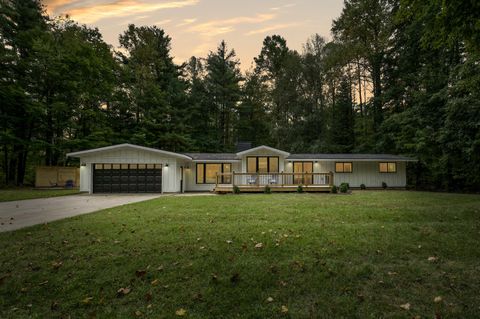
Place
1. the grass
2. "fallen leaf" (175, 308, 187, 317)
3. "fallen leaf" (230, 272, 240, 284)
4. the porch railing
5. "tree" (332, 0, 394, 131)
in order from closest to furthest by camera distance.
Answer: "fallen leaf" (175, 308, 187, 317) → "fallen leaf" (230, 272, 240, 284) → the grass → the porch railing → "tree" (332, 0, 394, 131)

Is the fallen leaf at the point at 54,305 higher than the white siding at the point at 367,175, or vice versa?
the white siding at the point at 367,175

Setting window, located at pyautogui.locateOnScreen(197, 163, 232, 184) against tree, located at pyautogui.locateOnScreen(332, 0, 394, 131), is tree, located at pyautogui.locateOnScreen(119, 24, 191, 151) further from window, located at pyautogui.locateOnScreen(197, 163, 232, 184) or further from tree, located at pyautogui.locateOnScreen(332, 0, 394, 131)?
tree, located at pyautogui.locateOnScreen(332, 0, 394, 131)

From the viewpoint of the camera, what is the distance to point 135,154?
16562 mm

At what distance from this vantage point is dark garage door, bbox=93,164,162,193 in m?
16.6

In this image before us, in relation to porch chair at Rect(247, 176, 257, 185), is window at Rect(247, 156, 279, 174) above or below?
above

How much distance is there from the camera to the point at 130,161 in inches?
653

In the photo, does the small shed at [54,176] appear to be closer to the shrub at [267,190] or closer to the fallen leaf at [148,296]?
the shrub at [267,190]

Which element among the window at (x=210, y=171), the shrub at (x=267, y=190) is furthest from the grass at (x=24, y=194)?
the shrub at (x=267, y=190)

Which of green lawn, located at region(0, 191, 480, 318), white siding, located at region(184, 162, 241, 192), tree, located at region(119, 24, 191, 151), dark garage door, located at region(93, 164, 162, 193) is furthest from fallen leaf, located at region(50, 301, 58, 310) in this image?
tree, located at region(119, 24, 191, 151)

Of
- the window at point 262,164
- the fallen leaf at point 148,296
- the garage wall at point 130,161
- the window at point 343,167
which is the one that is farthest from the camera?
the window at point 343,167

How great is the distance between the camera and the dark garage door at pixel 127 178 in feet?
54.6

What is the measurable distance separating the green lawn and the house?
1005cm

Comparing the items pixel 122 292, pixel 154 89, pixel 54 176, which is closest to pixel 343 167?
pixel 122 292

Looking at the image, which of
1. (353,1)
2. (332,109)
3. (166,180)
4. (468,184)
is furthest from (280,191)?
(353,1)
